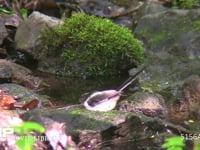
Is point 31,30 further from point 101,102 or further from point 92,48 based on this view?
point 101,102

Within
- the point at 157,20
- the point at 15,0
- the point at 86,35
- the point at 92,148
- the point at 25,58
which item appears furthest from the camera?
the point at 15,0

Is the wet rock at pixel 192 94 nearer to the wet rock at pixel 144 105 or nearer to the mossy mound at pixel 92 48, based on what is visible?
the wet rock at pixel 144 105

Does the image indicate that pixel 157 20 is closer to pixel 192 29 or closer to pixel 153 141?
pixel 192 29

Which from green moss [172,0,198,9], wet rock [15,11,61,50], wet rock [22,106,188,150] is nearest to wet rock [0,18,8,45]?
wet rock [15,11,61,50]

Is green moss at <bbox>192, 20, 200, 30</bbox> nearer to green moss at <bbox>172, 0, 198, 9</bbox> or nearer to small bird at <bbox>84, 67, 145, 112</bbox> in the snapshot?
green moss at <bbox>172, 0, 198, 9</bbox>

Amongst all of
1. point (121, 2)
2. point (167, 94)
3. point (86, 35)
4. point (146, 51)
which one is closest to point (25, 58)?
point (86, 35)

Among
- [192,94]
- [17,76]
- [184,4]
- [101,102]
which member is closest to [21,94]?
[17,76]
